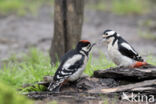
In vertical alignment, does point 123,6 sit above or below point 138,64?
above

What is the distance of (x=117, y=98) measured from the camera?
525cm

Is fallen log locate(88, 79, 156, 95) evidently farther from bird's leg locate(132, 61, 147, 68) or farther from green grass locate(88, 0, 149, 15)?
green grass locate(88, 0, 149, 15)

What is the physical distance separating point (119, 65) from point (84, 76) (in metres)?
0.62

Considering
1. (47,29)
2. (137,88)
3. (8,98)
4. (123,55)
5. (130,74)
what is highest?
(8,98)

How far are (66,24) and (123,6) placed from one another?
30.6ft

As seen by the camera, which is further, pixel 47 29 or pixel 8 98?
pixel 47 29

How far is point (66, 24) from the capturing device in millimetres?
7984

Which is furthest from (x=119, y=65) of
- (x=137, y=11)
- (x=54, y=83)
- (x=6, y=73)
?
(x=137, y=11)

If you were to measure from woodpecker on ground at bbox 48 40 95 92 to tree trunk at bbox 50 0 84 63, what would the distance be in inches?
83.8

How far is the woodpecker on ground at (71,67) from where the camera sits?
5434 millimetres

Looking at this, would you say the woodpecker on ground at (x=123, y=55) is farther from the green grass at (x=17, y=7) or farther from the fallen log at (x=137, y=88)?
the green grass at (x=17, y=7)

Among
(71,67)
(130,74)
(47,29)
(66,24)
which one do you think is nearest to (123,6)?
(47,29)

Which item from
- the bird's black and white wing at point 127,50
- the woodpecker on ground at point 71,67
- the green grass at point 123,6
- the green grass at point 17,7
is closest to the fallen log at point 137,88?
the woodpecker on ground at point 71,67

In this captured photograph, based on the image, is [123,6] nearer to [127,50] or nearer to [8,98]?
[127,50]
